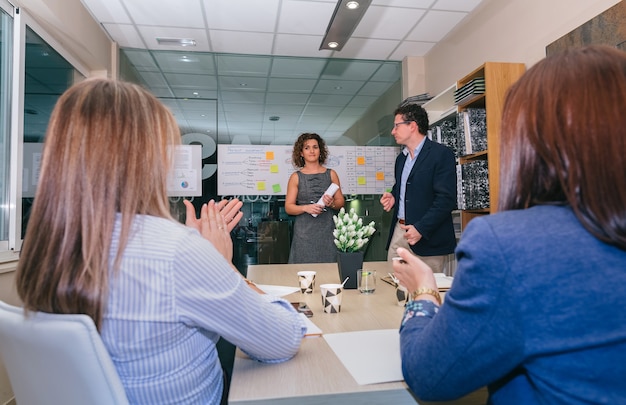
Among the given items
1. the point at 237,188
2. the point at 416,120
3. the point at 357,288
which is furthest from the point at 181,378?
the point at 237,188

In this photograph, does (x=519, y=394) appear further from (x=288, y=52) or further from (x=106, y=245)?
(x=288, y=52)

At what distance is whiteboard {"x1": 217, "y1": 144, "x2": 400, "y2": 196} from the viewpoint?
14.7ft

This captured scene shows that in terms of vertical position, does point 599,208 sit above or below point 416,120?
below

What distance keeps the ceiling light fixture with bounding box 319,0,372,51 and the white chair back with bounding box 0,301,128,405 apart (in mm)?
2373

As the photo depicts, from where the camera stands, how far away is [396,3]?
336 cm

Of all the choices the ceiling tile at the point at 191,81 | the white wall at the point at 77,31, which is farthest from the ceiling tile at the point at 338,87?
the white wall at the point at 77,31

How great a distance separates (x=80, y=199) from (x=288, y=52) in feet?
13.0

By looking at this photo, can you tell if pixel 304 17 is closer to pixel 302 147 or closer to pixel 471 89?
pixel 302 147

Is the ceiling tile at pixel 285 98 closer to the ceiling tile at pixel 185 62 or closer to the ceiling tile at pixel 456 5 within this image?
the ceiling tile at pixel 185 62

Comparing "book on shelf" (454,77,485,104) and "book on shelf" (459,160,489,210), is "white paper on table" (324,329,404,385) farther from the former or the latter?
"book on shelf" (454,77,485,104)

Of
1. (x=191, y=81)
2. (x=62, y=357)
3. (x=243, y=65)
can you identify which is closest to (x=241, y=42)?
(x=243, y=65)

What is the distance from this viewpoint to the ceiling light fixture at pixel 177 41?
402 cm

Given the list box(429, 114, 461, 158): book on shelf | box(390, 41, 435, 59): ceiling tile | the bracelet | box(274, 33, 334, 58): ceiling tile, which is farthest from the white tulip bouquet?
box(390, 41, 435, 59): ceiling tile

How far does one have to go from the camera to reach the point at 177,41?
13.3 ft
